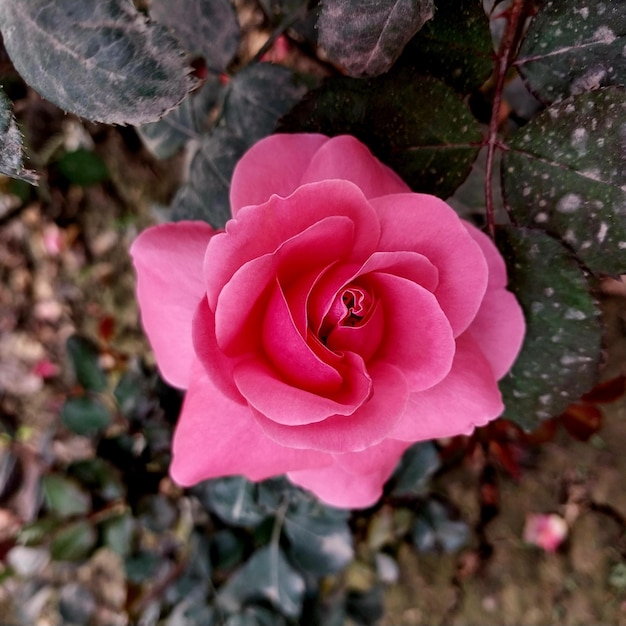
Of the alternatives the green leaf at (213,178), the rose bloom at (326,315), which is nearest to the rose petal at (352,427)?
the rose bloom at (326,315)

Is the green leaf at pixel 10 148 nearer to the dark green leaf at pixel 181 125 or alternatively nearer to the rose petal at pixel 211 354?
the rose petal at pixel 211 354

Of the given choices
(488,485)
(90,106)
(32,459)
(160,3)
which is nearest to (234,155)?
(160,3)

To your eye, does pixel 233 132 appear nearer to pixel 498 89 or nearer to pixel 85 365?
pixel 498 89

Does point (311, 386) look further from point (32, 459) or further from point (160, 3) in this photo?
point (32, 459)

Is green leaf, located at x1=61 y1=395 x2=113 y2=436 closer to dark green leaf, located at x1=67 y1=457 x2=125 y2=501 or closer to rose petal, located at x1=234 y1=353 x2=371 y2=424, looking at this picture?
dark green leaf, located at x1=67 y1=457 x2=125 y2=501

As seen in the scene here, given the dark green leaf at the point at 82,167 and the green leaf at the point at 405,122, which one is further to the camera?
the dark green leaf at the point at 82,167

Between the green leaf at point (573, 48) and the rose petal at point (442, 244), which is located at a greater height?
the green leaf at point (573, 48)

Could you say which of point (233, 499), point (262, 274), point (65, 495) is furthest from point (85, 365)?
point (262, 274)
